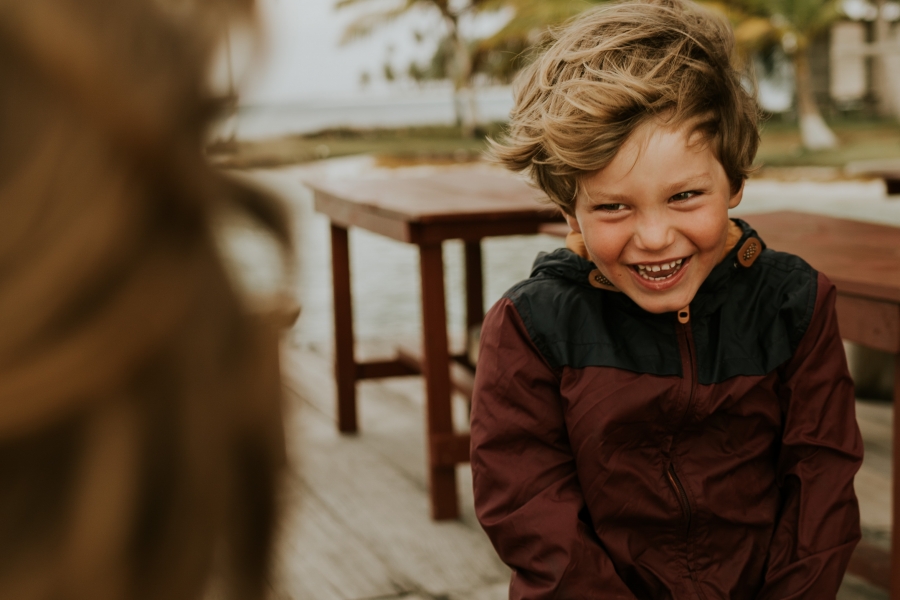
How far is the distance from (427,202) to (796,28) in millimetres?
18966

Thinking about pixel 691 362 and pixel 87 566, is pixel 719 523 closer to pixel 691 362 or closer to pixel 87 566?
pixel 691 362

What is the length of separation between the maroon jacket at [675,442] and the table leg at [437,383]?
1.39m

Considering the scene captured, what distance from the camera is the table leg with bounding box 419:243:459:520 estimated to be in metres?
2.97

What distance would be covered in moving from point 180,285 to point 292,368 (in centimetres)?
7

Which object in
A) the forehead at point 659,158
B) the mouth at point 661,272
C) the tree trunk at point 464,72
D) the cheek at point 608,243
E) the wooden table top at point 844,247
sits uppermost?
the tree trunk at point 464,72

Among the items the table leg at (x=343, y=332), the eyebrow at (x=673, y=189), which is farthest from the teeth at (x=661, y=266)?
the table leg at (x=343, y=332)

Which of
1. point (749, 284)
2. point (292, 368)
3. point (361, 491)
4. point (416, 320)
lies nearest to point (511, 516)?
point (749, 284)

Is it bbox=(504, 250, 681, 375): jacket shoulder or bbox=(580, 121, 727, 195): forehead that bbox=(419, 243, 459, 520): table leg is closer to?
bbox=(504, 250, 681, 375): jacket shoulder

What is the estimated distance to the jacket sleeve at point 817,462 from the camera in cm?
150

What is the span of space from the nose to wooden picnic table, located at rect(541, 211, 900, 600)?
22.0 inches

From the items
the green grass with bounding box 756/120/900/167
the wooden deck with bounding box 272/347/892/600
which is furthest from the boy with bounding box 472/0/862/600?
the green grass with bounding box 756/120/900/167

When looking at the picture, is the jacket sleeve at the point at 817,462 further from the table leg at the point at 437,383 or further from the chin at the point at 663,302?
the table leg at the point at 437,383

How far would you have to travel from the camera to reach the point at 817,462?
1526 mm

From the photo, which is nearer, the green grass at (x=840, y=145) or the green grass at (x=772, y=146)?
the green grass at (x=840, y=145)
